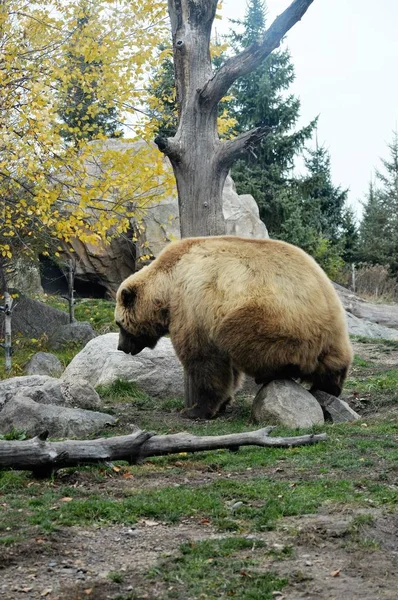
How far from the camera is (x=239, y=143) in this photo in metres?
10.2

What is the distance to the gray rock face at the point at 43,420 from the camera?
7898 mm

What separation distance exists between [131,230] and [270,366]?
14.4m

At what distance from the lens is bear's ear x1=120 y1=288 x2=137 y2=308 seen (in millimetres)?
9820

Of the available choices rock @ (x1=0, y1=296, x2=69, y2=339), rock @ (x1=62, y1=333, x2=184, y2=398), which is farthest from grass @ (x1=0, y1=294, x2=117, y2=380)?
rock @ (x1=62, y1=333, x2=184, y2=398)

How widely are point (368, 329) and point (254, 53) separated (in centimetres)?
1233

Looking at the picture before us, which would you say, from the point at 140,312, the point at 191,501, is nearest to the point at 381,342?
the point at 140,312

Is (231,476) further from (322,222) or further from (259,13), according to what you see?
(322,222)

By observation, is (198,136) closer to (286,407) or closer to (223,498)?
(286,407)

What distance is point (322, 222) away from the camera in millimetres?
33750

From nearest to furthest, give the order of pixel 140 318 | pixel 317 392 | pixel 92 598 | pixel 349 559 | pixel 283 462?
pixel 92 598, pixel 349 559, pixel 283 462, pixel 317 392, pixel 140 318

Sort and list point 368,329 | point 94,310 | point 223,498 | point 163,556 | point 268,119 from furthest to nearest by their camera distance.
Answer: point 268,119
point 368,329
point 94,310
point 223,498
point 163,556

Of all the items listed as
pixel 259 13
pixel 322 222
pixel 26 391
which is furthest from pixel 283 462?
pixel 322 222

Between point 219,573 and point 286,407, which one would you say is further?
point 286,407

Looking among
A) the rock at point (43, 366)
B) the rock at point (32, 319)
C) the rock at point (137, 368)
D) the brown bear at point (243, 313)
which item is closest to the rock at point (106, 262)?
the rock at point (32, 319)
